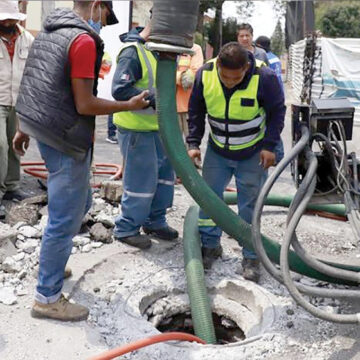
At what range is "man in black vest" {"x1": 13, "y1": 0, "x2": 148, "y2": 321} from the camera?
2.90 metres

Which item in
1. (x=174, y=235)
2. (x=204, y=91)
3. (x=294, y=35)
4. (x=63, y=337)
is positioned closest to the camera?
(x=63, y=337)

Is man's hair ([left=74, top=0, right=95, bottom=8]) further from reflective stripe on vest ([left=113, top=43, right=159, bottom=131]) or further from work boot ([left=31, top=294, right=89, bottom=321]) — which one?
work boot ([left=31, top=294, right=89, bottom=321])

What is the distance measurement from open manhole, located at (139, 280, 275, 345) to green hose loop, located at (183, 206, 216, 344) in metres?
0.32

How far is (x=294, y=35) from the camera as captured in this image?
17.3 m

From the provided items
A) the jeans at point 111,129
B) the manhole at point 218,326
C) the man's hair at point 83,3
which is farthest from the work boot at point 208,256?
the jeans at point 111,129

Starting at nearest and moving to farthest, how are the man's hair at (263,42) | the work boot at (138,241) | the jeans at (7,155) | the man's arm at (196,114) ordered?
the man's arm at (196,114)
the work boot at (138,241)
the jeans at (7,155)
the man's hair at (263,42)

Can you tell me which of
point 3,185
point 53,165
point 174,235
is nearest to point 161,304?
point 174,235

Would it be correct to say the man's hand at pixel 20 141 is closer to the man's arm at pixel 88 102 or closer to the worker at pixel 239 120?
the man's arm at pixel 88 102

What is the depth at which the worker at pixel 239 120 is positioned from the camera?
3.61m

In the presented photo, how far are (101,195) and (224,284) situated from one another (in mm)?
1815

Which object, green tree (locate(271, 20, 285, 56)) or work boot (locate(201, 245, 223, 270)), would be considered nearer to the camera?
work boot (locate(201, 245, 223, 270))

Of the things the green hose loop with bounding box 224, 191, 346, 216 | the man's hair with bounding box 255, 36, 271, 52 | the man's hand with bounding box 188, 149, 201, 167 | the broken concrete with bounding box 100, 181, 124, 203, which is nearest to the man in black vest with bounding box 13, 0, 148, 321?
the man's hand with bounding box 188, 149, 201, 167

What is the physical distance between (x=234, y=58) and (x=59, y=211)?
1492mm

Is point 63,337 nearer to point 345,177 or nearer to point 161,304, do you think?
point 161,304
